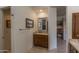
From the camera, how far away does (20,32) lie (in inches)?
79.0

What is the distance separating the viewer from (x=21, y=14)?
1960 mm

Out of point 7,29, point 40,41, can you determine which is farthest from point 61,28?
point 7,29

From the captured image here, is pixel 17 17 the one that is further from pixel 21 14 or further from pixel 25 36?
pixel 25 36

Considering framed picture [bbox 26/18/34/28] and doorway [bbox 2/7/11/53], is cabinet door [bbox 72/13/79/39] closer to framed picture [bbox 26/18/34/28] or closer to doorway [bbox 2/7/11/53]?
framed picture [bbox 26/18/34/28]

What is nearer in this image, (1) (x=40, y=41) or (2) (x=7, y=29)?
(2) (x=7, y=29)

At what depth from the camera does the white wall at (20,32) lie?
6.00 feet

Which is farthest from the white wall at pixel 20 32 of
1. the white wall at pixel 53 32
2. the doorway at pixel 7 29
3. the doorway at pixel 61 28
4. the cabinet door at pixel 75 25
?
the cabinet door at pixel 75 25

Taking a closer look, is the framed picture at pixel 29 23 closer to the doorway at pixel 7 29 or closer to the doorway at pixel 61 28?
the doorway at pixel 7 29

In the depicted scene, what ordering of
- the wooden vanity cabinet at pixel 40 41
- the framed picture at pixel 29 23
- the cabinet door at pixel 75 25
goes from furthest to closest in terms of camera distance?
the wooden vanity cabinet at pixel 40 41, the framed picture at pixel 29 23, the cabinet door at pixel 75 25

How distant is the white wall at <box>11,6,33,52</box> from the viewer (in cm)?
183

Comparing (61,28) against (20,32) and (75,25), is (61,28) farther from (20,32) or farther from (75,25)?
(20,32)

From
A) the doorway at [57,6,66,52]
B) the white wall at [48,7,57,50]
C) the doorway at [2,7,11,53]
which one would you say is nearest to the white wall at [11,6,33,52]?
the doorway at [2,7,11,53]
